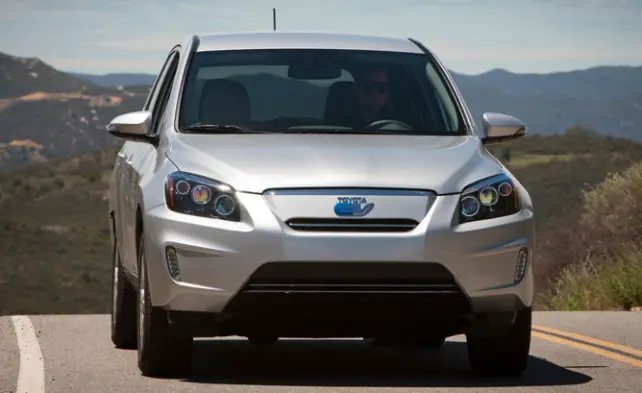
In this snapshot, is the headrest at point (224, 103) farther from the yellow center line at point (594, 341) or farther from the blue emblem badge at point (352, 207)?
the yellow center line at point (594, 341)

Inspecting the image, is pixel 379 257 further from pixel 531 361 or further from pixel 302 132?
pixel 531 361

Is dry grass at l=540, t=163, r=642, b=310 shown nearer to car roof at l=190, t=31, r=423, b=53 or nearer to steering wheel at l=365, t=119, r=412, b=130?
car roof at l=190, t=31, r=423, b=53

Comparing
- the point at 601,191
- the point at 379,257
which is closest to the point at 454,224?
the point at 379,257

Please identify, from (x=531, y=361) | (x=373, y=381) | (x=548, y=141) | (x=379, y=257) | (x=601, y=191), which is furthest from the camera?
(x=548, y=141)

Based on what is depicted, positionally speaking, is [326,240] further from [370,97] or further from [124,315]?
[124,315]

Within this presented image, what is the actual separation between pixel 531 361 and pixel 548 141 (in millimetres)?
97318

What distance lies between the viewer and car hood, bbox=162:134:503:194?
8.62m

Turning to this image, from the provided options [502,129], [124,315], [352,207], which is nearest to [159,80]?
[124,315]

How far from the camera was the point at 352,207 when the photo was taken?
28.0ft

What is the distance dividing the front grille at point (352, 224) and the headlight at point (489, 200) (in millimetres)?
291

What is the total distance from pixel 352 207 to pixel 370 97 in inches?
64.1

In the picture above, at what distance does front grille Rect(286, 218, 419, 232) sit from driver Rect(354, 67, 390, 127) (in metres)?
1.40

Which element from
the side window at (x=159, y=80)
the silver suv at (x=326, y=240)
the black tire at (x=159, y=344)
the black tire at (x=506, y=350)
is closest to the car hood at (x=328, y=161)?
the silver suv at (x=326, y=240)

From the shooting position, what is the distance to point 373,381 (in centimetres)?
913
